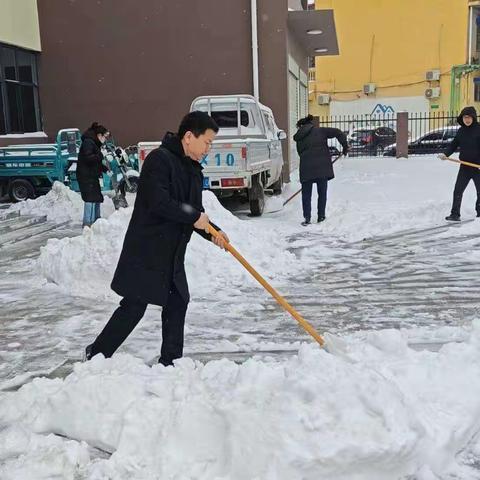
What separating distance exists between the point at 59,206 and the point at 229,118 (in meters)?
3.81

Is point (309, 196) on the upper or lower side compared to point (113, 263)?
upper

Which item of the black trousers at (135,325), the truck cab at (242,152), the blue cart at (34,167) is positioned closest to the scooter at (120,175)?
the blue cart at (34,167)

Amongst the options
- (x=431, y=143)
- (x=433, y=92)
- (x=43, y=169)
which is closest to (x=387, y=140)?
(x=431, y=143)

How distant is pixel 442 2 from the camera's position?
35.2 metres

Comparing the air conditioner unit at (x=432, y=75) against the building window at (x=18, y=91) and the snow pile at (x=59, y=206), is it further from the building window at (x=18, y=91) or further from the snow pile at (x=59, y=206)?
the snow pile at (x=59, y=206)

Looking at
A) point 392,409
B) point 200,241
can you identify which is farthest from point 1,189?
point 392,409

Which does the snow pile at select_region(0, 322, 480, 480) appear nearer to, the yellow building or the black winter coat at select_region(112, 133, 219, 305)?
the black winter coat at select_region(112, 133, 219, 305)

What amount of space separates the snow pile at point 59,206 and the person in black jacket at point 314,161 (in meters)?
3.89

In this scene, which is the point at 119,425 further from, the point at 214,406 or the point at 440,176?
the point at 440,176

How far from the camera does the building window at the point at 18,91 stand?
16375 mm

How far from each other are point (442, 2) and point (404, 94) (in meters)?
5.37

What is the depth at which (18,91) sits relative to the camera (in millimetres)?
17047

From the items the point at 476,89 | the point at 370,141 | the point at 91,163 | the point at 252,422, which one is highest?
the point at 476,89

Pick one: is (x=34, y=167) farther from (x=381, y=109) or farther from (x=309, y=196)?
(x=381, y=109)
